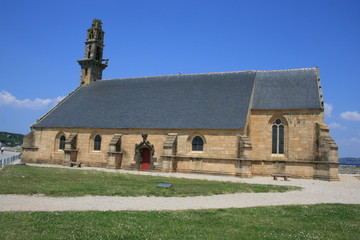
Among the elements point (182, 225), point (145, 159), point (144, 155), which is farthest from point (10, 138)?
point (182, 225)

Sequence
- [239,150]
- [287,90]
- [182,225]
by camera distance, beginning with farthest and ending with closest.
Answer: [287,90] → [239,150] → [182,225]

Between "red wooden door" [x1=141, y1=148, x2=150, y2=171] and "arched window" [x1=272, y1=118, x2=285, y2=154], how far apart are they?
10838 mm

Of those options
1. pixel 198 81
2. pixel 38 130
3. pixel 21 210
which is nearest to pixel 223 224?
pixel 21 210

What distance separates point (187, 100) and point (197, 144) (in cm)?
523

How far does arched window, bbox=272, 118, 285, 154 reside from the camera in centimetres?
2558

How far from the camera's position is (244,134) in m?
24.5

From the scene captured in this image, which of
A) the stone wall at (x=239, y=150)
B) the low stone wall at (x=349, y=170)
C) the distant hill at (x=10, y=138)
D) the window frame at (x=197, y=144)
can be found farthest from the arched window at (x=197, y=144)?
the distant hill at (x=10, y=138)

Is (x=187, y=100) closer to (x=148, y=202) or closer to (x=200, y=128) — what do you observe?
(x=200, y=128)

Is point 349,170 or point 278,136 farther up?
point 278,136

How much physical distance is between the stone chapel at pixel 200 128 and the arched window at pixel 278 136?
0.08 metres

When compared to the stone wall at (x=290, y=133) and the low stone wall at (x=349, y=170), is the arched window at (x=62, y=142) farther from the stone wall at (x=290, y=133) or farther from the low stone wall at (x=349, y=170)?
the low stone wall at (x=349, y=170)

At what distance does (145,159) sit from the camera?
90.8 ft

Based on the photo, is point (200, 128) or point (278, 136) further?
point (278, 136)

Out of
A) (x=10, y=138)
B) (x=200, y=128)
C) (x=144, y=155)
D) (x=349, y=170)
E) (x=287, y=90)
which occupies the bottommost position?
(x=349, y=170)
